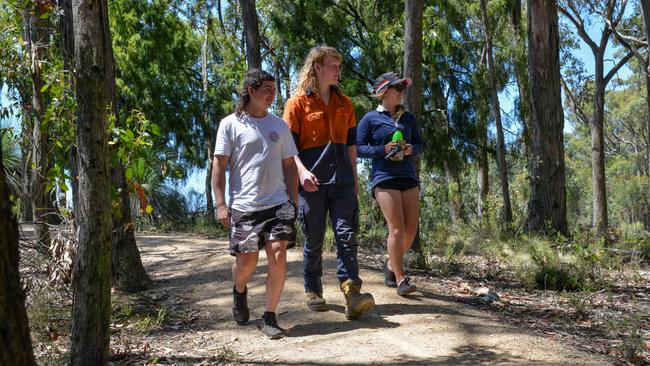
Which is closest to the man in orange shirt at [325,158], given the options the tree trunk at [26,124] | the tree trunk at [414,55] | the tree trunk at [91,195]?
the tree trunk at [91,195]

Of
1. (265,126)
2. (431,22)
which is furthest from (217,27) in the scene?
(265,126)

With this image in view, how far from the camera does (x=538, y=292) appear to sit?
24.8ft

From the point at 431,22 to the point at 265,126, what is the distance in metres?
12.5

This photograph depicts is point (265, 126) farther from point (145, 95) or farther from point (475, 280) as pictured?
point (145, 95)

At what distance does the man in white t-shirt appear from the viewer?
5055 mm

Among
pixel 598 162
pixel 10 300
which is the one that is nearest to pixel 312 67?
pixel 10 300

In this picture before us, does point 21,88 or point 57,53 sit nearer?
point 21,88

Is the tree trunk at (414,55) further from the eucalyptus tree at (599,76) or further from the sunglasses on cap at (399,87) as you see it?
the eucalyptus tree at (599,76)

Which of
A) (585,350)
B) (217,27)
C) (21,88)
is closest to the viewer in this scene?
(585,350)

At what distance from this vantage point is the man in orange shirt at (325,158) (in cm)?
545

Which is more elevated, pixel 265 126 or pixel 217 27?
pixel 217 27

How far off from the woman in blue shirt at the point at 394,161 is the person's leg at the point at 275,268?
1196 mm

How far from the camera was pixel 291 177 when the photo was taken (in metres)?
5.27

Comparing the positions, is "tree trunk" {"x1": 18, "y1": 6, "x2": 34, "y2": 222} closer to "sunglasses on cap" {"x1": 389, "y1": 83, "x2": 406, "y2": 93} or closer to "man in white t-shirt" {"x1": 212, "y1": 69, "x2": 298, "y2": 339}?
"man in white t-shirt" {"x1": 212, "y1": 69, "x2": 298, "y2": 339}
